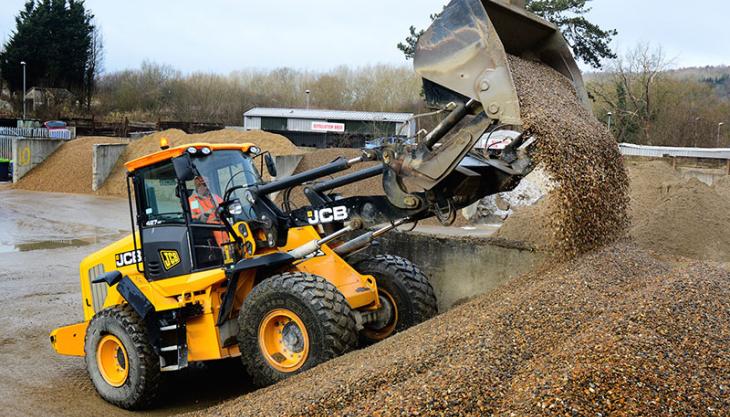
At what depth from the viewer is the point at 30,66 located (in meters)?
59.8

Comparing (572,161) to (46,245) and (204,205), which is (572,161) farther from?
(46,245)

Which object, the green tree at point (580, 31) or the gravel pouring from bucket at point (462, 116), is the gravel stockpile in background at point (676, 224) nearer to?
the gravel pouring from bucket at point (462, 116)

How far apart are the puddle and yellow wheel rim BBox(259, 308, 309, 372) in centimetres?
1147

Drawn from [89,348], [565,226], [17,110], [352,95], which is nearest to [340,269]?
[565,226]

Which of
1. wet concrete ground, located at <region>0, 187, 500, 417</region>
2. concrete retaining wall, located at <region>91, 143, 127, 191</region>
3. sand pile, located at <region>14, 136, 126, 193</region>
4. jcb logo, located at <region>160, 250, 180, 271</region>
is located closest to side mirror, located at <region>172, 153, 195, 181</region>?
jcb logo, located at <region>160, 250, 180, 271</region>

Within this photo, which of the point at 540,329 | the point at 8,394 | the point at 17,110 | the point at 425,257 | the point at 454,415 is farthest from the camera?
the point at 17,110

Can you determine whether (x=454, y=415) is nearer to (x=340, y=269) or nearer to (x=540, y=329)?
(x=540, y=329)

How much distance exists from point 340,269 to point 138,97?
59.5 m

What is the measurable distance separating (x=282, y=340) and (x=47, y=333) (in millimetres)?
4397

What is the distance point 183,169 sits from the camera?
580cm

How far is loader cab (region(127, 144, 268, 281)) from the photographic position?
603cm

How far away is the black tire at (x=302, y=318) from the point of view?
17.4ft

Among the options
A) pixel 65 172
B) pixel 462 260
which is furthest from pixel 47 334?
pixel 65 172

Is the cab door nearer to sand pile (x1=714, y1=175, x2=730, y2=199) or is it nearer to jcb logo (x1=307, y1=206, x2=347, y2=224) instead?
jcb logo (x1=307, y1=206, x2=347, y2=224)
